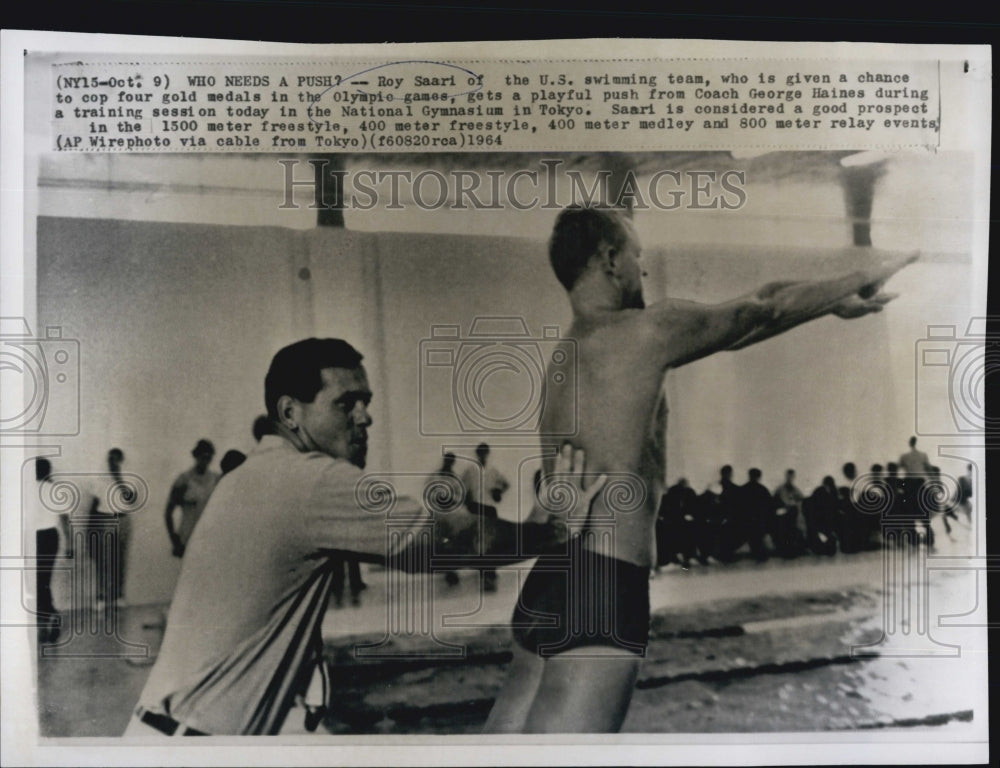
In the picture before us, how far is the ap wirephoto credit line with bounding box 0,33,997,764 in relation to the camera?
47.2 inches

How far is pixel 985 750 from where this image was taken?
1235 mm

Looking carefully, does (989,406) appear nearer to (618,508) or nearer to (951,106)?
(951,106)

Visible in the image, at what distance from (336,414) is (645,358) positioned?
53 centimetres

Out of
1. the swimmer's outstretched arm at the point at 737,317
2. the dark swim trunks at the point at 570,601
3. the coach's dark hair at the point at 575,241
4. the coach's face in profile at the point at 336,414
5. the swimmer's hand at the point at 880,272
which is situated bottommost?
the dark swim trunks at the point at 570,601

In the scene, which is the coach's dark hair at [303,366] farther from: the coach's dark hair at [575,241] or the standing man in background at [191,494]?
the coach's dark hair at [575,241]

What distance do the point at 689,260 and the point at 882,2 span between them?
572 mm

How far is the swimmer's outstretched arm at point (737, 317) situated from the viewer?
122cm

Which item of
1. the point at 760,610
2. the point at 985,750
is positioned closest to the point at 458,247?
the point at 760,610

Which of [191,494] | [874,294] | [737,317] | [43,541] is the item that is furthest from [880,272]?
[43,541]

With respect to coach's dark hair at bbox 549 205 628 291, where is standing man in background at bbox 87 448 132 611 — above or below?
below

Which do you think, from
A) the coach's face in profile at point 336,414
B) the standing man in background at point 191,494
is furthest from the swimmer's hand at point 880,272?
the standing man in background at point 191,494

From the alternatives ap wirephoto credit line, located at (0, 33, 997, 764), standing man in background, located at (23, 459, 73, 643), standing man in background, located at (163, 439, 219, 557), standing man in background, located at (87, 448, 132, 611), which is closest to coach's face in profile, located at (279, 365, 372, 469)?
ap wirephoto credit line, located at (0, 33, 997, 764)

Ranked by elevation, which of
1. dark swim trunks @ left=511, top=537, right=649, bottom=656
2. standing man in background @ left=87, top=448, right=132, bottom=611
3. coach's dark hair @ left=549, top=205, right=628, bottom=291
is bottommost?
dark swim trunks @ left=511, top=537, right=649, bottom=656

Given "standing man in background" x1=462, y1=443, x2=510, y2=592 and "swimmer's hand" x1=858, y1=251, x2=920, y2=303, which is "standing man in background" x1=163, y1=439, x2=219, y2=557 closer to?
"standing man in background" x1=462, y1=443, x2=510, y2=592
